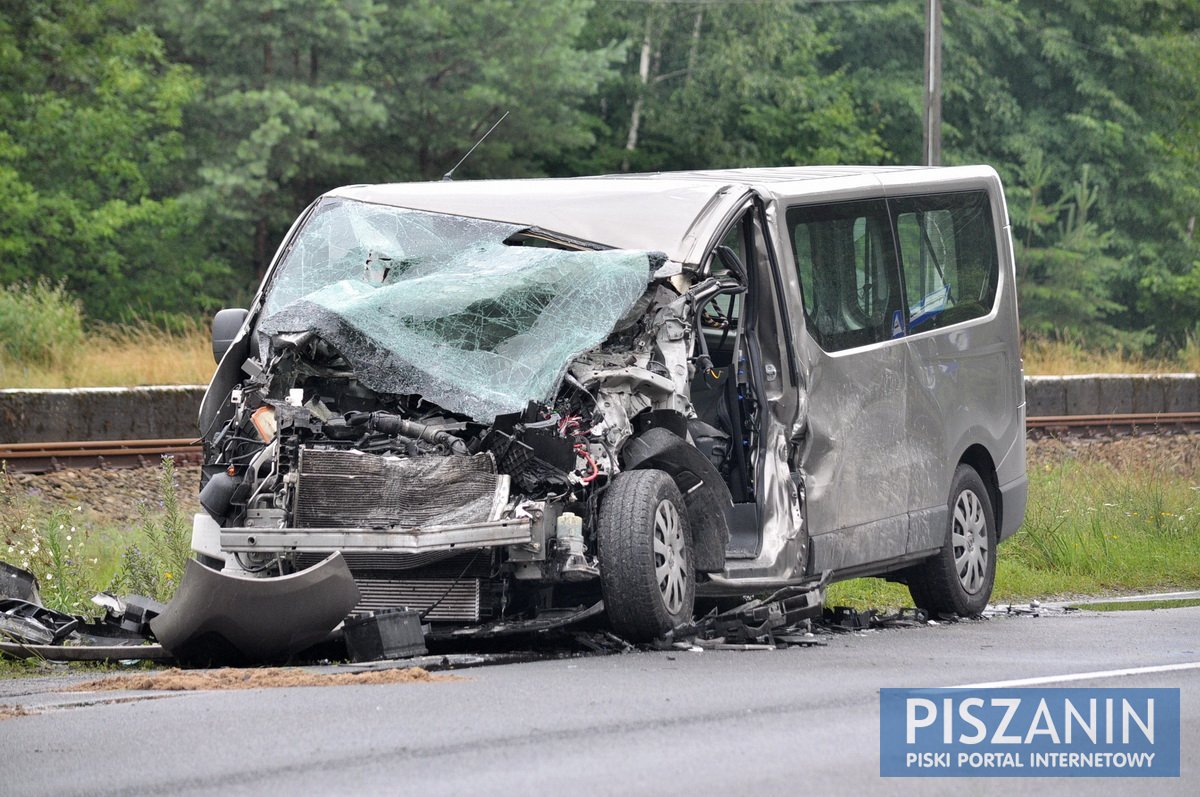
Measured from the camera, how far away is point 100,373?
2058cm

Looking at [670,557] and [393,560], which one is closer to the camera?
[393,560]

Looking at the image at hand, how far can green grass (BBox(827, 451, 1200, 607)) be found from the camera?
13.2 m

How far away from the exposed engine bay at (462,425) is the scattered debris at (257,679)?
0.58m

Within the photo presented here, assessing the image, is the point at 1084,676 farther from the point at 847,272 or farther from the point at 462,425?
the point at 847,272

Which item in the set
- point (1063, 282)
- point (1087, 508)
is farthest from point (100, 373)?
point (1063, 282)

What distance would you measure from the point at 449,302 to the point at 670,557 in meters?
1.55

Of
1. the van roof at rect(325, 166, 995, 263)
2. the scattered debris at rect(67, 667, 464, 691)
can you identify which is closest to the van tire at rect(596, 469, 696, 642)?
the scattered debris at rect(67, 667, 464, 691)

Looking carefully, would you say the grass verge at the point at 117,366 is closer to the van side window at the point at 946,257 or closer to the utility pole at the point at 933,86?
the utility pole at the point at 933,86

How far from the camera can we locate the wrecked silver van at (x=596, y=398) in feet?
27.8

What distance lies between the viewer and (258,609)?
319 inches

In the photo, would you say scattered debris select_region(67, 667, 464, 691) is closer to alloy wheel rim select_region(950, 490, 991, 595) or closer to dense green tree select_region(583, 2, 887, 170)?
alloy wheel rim select_region(950, 490, 991, 595)

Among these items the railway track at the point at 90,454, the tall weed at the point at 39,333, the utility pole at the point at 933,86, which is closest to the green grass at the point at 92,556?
the railway track at the point at 90,454

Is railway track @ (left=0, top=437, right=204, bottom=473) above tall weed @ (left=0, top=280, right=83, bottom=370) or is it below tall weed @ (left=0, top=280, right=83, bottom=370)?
below

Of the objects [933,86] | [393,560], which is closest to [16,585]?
[393,560]
